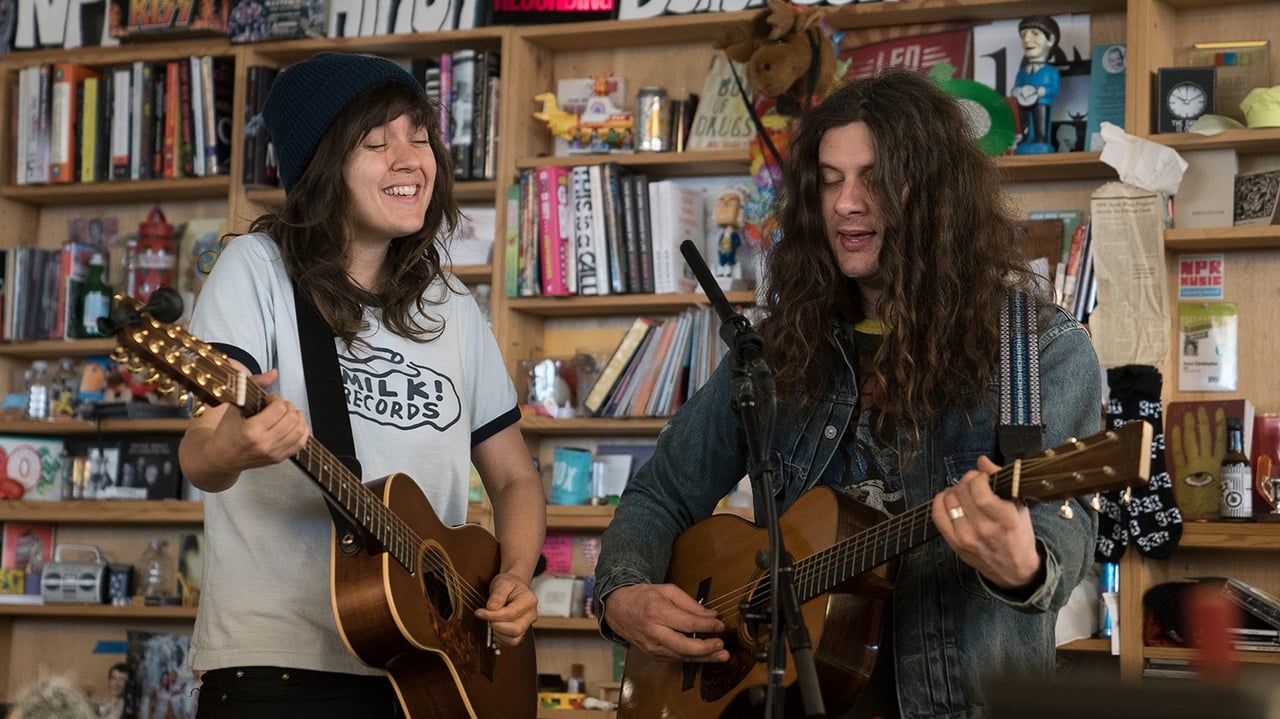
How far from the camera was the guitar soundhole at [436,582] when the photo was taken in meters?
2.00

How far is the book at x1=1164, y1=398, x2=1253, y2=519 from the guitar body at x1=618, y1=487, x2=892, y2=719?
73.2 inches

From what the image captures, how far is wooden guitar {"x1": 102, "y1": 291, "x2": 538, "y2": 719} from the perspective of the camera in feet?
5.71

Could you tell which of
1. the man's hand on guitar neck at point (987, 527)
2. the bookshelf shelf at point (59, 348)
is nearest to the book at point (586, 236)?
the bookshelf shelf at point (59, 348)

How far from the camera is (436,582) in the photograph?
2039mm

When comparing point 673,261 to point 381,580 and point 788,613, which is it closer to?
point 381,580

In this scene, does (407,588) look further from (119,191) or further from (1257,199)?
(119,191)

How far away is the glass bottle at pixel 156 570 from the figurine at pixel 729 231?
2.06 metres

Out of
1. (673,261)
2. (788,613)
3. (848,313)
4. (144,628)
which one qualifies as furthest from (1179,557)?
(144,628)

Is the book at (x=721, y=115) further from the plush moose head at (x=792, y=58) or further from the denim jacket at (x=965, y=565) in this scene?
the denim jacket at (x=965, y=565)

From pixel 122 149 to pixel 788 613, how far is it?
11.8ft

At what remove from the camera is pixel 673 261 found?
398cm

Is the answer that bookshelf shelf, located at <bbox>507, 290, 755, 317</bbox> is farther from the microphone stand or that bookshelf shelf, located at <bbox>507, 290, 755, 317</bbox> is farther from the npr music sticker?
the microphone stand

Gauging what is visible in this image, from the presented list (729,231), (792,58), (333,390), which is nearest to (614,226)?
(729,231)

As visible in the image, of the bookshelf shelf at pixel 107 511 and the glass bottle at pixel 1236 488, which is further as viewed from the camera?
the bookshelf shelf at pixel 107 511
